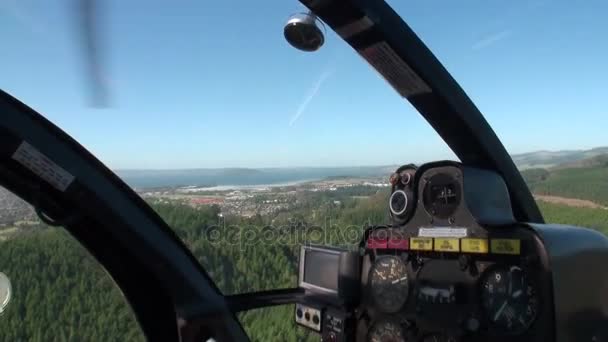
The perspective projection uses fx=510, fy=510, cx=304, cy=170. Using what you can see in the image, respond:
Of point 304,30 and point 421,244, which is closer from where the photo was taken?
point 304,30

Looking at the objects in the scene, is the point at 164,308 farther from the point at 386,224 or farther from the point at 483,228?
the point at 483,228

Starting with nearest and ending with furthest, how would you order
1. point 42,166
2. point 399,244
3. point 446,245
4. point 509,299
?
point 42,166, point 509,299, point 446,245, point 399,244

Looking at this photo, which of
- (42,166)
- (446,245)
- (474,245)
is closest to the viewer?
(42,166)

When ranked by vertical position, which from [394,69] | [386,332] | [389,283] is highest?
[394,69]

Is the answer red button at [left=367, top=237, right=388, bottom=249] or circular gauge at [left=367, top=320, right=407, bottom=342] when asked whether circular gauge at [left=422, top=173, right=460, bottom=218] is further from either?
circular gauge at [left=367, top=320, right=407, bottom=342]

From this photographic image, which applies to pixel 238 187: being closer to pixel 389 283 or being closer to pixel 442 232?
pixel 389 283

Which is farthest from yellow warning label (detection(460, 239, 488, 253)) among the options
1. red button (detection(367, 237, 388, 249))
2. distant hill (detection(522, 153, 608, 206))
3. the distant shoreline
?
the distant shoreline

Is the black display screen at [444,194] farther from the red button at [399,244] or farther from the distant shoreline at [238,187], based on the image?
the distant shoreline at [238,187]

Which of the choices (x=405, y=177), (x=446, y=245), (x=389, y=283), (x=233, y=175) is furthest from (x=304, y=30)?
(x=389, y=283)

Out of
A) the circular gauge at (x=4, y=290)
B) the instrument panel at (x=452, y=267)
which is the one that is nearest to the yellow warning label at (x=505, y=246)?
the instrument panel at (x=452, y=267)
